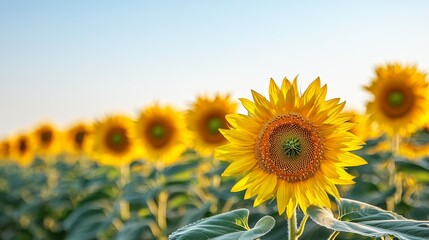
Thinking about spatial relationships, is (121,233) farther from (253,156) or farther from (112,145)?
(253,156)

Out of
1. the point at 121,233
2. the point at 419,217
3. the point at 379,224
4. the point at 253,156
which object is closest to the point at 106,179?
the point at 121,233

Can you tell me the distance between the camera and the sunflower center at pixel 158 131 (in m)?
5.45

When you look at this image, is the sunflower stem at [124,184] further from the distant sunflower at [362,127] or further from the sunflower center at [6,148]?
the sunflower center at [6,148]

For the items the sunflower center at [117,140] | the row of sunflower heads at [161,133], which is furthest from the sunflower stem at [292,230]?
the sunflower center at [117,140]

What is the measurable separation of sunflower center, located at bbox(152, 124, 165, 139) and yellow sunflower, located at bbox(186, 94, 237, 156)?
36 cm

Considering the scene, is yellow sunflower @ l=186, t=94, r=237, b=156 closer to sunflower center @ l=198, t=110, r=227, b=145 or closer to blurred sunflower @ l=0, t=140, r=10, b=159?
sunflower center @ l=198, t=110, r=227, b=145

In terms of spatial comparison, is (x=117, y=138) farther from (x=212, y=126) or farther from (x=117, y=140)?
(x=212, y=126)

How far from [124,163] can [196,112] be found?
105cm

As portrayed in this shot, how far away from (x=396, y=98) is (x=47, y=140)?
21.6 ft

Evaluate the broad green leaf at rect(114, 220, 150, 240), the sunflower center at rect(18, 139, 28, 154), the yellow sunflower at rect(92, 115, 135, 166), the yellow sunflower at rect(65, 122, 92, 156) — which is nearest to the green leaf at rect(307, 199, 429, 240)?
the broad green leaf at rect(114, 220, 150, 240)

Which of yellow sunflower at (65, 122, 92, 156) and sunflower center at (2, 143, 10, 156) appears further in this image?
sunflower center at (2, 143, 10, 156)

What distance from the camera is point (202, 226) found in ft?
6.73

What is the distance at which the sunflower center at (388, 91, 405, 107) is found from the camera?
183 inches

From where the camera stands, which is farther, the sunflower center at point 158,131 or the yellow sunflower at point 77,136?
the yellow sunflower at point 77,136
